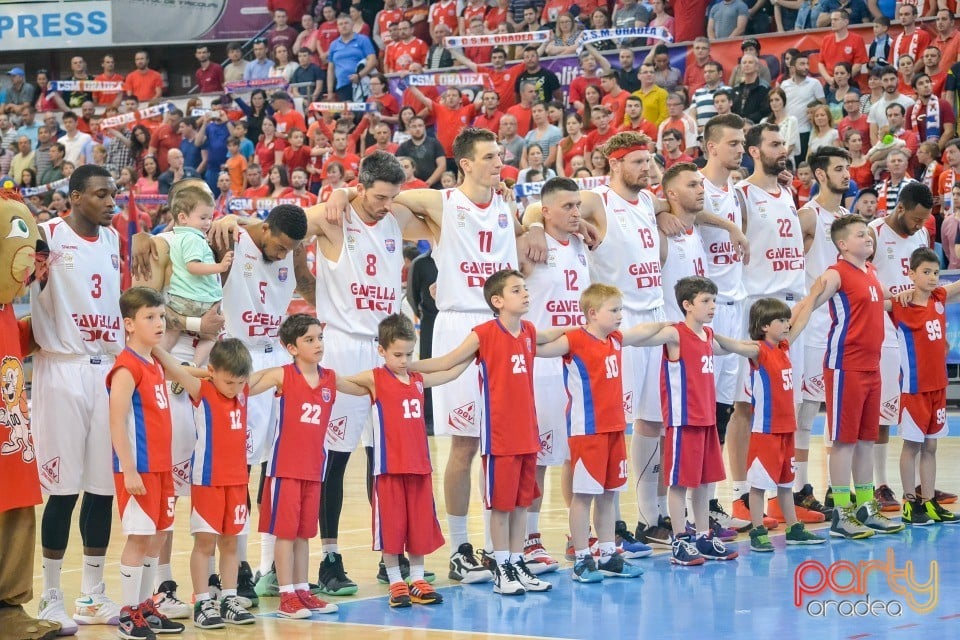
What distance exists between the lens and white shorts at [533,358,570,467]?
8.41m

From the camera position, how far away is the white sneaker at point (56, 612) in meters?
7.00


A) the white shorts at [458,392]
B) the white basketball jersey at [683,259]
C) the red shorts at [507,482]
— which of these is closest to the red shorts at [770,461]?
the white basketball jersey at [683,259]

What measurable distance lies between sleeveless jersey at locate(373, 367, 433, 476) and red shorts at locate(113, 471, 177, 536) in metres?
1.13

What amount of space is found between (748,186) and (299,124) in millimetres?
13265

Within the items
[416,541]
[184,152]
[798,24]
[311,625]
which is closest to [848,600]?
[416,541]

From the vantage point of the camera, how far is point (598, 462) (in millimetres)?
7953

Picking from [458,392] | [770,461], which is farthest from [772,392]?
[458,392]

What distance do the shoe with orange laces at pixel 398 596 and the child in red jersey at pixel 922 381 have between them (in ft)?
13.1

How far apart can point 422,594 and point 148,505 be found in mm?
1560

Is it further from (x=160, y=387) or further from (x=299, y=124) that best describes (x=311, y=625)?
(x=299, y=124)

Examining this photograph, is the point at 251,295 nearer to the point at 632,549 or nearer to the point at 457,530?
the point at 457,530

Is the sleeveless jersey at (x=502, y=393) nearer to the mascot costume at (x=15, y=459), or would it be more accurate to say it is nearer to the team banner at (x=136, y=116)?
the mascot costume at (x=15, y=459)

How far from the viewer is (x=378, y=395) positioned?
298 inches

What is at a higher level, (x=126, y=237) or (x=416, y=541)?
(x=126, y=237)
